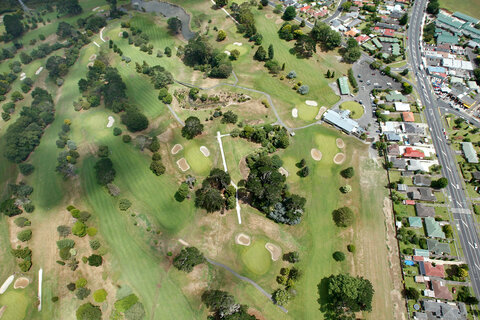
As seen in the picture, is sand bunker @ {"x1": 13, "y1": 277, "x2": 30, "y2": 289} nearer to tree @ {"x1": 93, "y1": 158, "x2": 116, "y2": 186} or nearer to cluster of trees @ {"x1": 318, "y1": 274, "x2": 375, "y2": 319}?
tree @ {"x1": 93, "y1": 158, "x2": 116, "y2": 186}

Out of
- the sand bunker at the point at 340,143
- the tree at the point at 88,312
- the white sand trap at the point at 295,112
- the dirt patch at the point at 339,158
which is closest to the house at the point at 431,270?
the dirt patch at the point at 339,158

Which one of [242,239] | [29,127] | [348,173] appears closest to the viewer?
[242,239]

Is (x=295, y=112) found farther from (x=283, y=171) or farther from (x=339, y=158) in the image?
(x=283, y=171)

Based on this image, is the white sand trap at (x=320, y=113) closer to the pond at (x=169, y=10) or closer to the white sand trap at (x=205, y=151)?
the white sand trap at (x=205, y=151)

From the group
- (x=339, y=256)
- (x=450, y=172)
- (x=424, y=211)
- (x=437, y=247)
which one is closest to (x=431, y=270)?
(x=437, y=247)

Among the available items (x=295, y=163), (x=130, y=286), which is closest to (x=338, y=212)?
(x=295, y=163)

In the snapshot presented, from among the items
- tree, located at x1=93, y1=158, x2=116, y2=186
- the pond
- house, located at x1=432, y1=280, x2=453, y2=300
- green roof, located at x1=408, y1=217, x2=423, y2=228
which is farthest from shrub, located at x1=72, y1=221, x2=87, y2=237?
the pond
